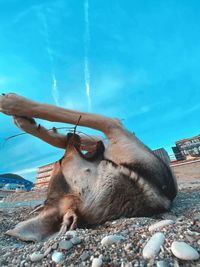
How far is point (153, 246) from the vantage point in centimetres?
112

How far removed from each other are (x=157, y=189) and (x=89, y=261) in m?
1.36

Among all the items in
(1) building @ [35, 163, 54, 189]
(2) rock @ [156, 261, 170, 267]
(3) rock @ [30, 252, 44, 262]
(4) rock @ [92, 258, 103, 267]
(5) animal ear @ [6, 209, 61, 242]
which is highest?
(1) building @ [35, 163, 54, 189]

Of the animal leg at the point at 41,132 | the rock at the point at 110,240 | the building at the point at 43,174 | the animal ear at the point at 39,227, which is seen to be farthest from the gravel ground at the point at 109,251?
the building at the point at 43,174

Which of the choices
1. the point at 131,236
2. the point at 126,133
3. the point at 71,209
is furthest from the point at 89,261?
the point at 126,133

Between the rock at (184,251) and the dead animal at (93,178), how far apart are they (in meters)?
1.08

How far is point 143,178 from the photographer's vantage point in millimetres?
2264

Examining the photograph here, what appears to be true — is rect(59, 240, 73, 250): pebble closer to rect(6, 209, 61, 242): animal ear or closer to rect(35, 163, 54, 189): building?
rect(6, 209, 61, 242): animal ear

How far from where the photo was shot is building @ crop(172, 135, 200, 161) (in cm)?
1460

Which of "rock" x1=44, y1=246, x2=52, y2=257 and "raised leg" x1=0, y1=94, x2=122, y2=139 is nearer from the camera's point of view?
"rock" x1=44, y1=246, x2=52, y2=257

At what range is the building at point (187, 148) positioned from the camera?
14604 millimetres

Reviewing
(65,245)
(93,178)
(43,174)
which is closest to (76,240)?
(65,245)

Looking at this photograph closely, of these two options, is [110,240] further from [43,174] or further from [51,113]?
[43,174]

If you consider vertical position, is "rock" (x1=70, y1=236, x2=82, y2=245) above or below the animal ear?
below

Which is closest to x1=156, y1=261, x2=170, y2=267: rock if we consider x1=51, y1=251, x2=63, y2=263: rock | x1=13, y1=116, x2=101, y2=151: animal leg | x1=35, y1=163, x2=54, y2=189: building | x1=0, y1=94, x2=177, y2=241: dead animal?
x1=51, y1=251, x2=63, y2=263: rock
